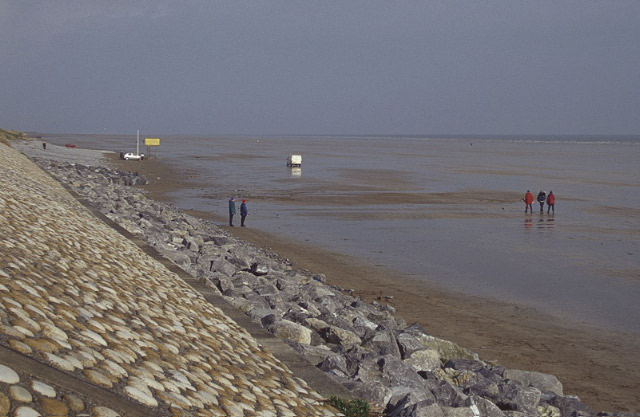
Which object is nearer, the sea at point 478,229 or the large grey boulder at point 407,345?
the large grey boulder at point 407,345

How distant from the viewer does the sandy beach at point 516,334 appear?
33.1 feet

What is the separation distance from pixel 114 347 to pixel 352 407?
193 centimetres

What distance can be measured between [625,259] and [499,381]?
1408 cm

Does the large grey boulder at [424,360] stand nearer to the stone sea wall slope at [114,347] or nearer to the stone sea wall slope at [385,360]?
the stone sea wall slope at [385,360]

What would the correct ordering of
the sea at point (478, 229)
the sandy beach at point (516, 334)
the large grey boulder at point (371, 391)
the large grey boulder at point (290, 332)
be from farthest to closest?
the sea at point (478, 229) < the sandy beach at point (516, 334) < the large grey boulder at point (290, 332) < the large grey boulder at point (371, 391)

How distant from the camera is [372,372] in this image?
6.94 meters

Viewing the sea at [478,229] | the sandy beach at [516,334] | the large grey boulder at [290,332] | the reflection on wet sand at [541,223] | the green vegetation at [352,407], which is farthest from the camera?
the reflection on wet sand at [541,223]

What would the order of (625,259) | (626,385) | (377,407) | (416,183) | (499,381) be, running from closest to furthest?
1. (377,407)
2. (499,381)
3. (626,385)
4. (625,259)
5. (416,183)

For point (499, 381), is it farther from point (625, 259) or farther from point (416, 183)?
point (416, 183)

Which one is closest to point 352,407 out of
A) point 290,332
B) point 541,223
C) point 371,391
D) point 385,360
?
point 371,391

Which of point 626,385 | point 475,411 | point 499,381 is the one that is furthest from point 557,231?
point 475,411

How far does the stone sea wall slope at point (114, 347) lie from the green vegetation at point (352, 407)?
0.45 feet

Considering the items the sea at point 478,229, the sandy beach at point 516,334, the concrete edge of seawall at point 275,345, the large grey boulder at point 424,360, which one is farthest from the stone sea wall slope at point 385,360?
the sea at point 478,229

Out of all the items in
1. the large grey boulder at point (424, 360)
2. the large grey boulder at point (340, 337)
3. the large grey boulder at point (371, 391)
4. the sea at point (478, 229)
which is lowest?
the sea at point (478, 229)
